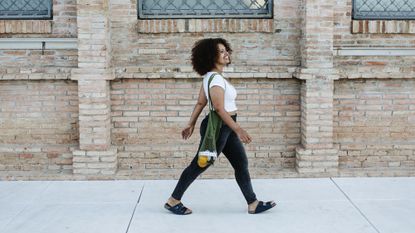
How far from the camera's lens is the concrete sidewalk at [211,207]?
598 centimetres

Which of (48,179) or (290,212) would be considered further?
(48,179)

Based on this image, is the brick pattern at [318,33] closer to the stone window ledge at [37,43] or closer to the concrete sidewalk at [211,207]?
the concrete sidewalk at [211,207]

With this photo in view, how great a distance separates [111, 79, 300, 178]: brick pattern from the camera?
8.28 m

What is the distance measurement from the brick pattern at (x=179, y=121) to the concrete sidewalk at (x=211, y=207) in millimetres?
484

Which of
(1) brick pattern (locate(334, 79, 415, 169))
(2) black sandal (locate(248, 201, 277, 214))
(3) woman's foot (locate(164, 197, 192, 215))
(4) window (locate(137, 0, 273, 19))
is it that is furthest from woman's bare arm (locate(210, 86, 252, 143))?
(1) brick pattern (locate(334, 79, 415, 169))

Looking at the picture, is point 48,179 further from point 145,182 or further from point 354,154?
point 354,154

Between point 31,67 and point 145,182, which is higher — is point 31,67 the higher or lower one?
the higher one

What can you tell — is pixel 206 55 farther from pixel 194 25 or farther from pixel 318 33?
pixel 318 33

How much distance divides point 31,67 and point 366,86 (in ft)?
15.1

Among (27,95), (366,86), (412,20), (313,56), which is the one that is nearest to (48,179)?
(27,95)

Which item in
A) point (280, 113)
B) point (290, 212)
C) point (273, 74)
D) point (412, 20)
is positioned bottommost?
point (290, 212)

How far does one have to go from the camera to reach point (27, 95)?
27.0 feet

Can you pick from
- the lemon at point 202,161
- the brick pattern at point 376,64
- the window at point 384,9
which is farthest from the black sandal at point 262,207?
the window at point 384,9

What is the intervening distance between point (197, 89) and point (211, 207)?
2.12 metres
